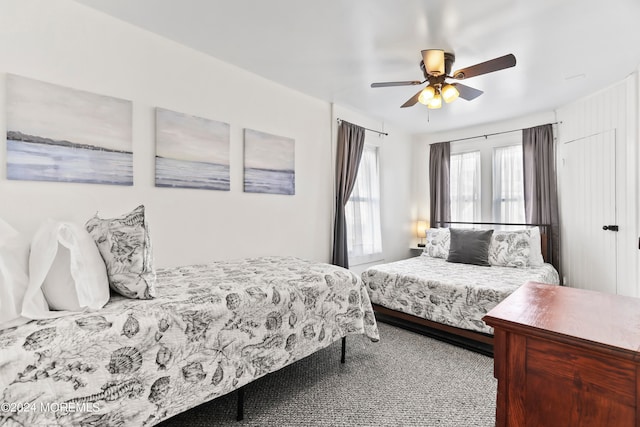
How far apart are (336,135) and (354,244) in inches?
56.9

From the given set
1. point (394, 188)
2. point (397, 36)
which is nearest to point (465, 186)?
point (394, 188)

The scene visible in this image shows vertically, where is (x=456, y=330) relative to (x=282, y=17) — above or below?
below

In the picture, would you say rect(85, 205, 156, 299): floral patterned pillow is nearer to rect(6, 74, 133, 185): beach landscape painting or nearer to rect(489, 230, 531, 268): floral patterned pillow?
rect(6, 74, 133, 185): beach landscape painting

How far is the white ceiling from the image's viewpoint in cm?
196

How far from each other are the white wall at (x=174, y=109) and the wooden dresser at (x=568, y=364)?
223 centimetres

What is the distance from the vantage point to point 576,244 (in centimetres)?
366

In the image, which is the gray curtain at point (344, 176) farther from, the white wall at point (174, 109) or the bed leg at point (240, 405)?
the bed leg at point (240, 405)

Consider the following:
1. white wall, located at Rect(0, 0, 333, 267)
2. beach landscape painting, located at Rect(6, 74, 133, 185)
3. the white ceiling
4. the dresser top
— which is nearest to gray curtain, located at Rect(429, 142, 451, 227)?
the white ceiling

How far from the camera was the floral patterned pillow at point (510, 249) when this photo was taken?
350 centimetres

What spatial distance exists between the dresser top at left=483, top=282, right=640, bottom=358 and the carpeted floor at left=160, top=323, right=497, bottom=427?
96 centimetres

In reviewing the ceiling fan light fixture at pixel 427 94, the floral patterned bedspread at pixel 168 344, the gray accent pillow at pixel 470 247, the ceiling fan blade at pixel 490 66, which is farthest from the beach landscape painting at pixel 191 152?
the gray accent pillow at pixel 470 247

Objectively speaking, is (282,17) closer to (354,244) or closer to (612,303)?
(612,303)

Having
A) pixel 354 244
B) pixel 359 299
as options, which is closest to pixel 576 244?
pixel 354 244

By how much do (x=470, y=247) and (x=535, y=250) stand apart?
0.72 m
